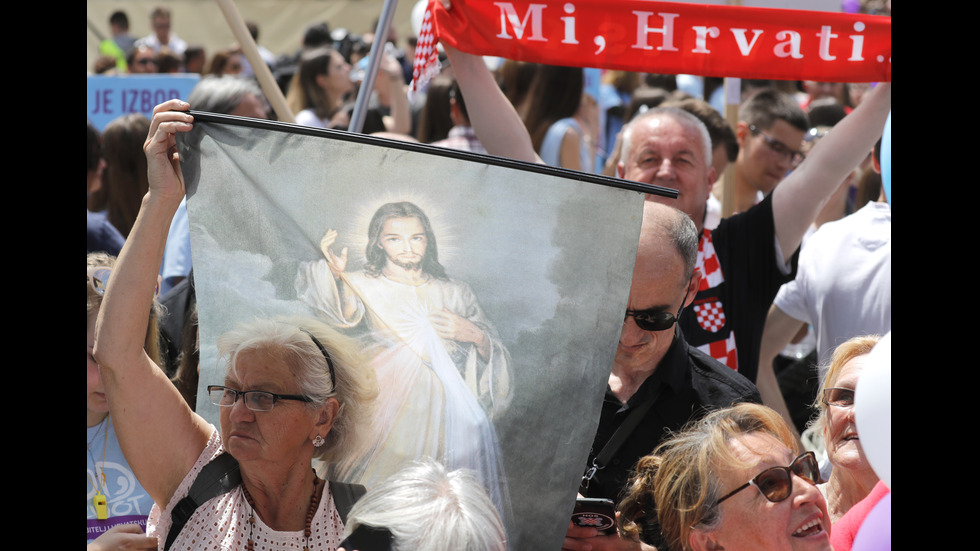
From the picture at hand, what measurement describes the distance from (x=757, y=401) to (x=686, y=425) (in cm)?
30

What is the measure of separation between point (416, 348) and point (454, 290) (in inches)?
5.3

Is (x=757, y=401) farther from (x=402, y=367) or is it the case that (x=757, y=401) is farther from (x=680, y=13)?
(x=680, y=13)

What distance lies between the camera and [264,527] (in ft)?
6.49

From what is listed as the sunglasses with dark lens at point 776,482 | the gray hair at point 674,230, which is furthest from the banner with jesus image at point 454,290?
the gray hair at point 674,230

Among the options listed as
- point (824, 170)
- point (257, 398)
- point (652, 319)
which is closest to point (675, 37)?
point (824, 170)

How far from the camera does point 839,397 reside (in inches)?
95.0

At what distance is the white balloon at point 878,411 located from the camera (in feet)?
5.03

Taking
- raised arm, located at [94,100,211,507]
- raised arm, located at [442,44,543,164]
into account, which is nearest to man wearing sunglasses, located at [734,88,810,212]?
raised arm, located at [442,44,543,164]

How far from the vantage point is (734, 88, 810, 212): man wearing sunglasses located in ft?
15.8

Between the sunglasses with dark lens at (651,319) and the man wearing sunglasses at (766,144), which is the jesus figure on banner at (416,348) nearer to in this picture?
the sunglasses with dark lens at (651,319)

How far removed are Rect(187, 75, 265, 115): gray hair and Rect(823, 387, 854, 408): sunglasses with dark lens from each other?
2.53m

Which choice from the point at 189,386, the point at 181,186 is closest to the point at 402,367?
the point at 181,186

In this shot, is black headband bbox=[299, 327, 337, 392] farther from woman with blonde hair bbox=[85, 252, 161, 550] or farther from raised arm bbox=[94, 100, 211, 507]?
woman with blonde hair bbox=[85, 252, 161, 550]

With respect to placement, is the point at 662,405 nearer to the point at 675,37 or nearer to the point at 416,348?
the point at 416,348
